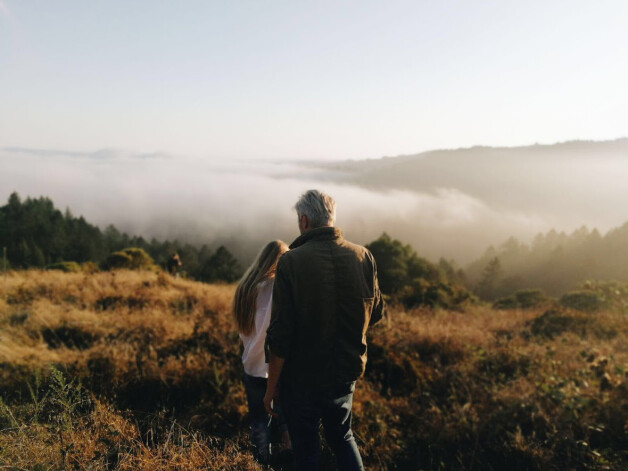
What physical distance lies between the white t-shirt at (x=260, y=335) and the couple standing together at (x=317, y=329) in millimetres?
452

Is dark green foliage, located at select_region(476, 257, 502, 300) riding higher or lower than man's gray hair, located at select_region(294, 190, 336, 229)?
lower

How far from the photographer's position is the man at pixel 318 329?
7.91ft

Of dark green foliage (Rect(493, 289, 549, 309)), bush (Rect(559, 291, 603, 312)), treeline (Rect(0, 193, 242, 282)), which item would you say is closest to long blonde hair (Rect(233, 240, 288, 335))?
bush (Rect(559, 291, 603, 312))

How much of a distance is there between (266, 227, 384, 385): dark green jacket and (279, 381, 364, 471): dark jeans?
9 centimetres

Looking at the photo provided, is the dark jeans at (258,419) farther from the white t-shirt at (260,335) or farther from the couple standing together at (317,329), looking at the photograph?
the couple standing together at (317,329)

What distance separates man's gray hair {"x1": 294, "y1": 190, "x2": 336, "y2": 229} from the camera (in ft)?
8.43

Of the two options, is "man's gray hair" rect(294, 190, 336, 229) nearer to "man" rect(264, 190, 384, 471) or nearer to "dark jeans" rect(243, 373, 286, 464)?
"man" rect(264, 190, 384, 471)

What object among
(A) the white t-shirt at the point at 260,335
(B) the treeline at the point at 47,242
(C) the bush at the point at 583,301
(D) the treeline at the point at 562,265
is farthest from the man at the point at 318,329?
(D) the treeline at the point at 562,265

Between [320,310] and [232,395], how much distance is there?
2.73m

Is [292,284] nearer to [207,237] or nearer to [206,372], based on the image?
[206,372]

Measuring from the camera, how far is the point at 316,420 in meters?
2.61

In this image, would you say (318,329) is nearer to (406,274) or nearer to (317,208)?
(317,208)

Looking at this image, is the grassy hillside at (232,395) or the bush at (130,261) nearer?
the grassy hillside at (232,395)

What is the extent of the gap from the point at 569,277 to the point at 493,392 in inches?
3073
